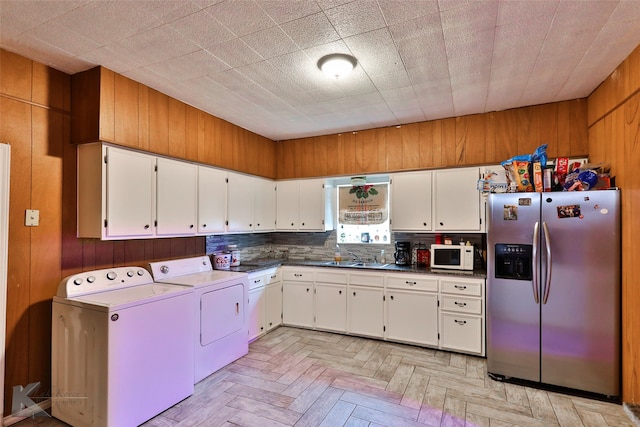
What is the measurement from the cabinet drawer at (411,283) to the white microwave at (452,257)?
0.30 m

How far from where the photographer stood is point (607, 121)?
2725 mm

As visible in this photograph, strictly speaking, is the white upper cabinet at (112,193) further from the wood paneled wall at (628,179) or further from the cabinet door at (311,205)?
the wood paneled wall at (628,179)

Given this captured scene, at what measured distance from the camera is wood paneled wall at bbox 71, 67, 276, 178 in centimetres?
254

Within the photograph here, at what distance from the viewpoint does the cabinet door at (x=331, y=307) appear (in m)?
3.95

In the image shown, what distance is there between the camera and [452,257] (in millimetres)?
3652

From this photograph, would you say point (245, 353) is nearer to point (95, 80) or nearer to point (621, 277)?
point (95, 80)

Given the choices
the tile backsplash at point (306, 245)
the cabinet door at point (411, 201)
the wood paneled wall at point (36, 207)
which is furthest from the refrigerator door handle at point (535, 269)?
→ the wood paneled wall at point (36, 207)

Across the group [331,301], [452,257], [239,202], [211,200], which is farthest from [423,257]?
[211,200]

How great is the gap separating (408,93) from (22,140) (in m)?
3.21

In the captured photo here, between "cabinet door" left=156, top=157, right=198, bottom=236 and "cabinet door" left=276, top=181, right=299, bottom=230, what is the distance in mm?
1548

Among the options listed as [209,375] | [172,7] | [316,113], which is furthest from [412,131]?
[209,375]

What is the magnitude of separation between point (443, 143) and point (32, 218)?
13.1ft

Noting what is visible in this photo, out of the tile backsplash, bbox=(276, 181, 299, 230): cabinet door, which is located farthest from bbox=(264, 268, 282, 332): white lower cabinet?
bbox=(276, 181, 299, 230): cabinet door

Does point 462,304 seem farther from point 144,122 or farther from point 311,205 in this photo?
point 144,122
